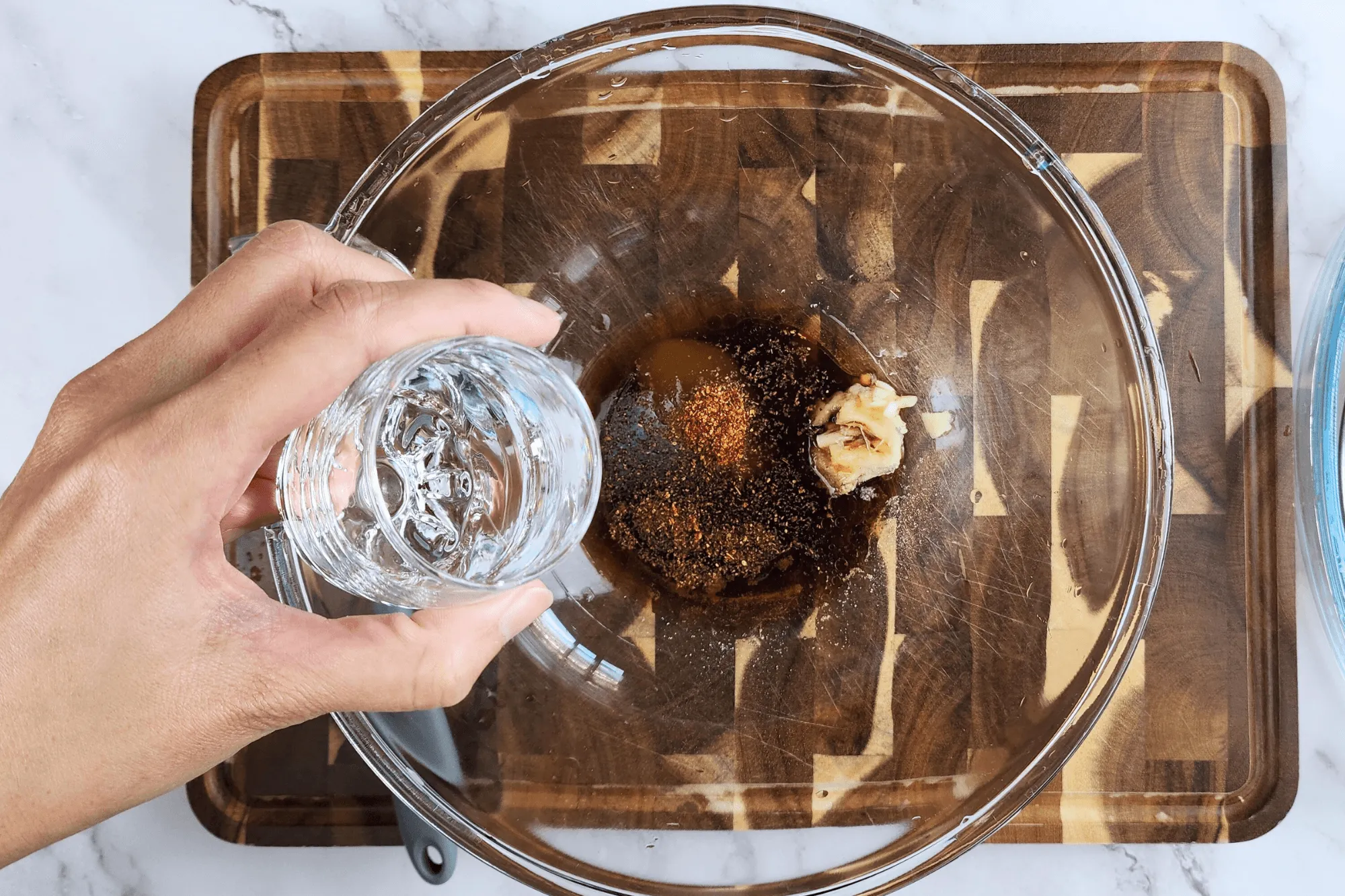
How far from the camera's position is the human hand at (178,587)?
505mm

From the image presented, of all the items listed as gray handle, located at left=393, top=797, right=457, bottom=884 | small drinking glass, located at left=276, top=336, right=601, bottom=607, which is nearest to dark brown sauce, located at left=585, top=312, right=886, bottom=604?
small drinking glass, located at left=276, top=336, right=601, bottom=607

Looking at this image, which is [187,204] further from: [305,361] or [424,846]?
[424,846]

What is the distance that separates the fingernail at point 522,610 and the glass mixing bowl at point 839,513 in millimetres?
128

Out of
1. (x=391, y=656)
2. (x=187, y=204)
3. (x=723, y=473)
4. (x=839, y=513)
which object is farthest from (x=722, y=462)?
(x=187, y=204)

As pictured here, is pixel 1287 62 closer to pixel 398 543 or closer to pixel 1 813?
pixel 398 543

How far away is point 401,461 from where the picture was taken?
663 mm

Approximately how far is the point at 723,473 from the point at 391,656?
1.10 feet

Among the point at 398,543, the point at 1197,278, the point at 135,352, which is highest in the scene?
the point at 1197,278

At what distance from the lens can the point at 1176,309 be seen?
30.5 inches

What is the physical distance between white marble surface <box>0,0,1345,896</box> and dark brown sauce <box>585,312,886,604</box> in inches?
12.3

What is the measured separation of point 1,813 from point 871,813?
60 cm

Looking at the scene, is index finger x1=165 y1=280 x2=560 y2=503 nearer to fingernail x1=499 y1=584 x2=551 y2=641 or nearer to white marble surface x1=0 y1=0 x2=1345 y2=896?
fingernail x1=499 y1=584 x2=551 y2=641

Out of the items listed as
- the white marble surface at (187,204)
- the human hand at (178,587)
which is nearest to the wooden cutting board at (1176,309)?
the white marble surface at (187,204)

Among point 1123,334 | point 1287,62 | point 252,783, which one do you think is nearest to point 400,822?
point 252,783
